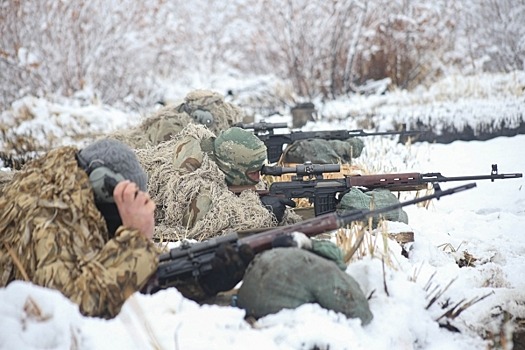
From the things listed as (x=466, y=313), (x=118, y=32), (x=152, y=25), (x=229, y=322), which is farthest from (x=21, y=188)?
(x=152, y=25)

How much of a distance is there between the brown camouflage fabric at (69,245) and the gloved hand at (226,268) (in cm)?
32

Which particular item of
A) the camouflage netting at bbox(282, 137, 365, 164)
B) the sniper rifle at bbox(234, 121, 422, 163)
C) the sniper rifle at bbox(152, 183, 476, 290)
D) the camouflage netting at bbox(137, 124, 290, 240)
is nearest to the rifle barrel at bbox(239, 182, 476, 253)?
the sniper rifle at bbox(152, 183, 476, 290)

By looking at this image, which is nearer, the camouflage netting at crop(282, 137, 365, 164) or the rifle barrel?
the rifle barrel

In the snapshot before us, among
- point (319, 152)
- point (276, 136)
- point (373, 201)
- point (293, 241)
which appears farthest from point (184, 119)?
point (293, 241)

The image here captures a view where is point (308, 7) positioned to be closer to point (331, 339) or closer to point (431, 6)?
point (431, 6)

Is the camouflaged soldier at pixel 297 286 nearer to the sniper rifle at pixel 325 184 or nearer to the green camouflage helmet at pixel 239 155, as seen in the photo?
the green camouflage helmet at pixel 239 155

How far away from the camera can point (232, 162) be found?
5172 millimetres

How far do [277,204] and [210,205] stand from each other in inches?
21.4

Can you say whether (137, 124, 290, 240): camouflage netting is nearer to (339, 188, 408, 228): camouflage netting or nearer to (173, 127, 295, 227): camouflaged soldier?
(173, 127, 295, 227): camouflaged soldier

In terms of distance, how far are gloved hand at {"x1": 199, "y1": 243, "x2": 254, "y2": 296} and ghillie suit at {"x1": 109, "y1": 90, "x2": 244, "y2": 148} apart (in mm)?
3516

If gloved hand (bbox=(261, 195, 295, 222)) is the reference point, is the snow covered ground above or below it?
below

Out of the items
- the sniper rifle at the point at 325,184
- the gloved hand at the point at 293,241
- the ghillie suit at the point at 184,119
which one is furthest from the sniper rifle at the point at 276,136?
the gloved hand at the point at 293,241

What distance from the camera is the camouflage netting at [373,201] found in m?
5.19

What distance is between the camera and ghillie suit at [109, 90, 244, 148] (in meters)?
6.93
